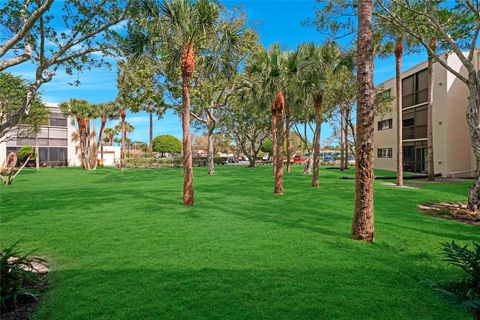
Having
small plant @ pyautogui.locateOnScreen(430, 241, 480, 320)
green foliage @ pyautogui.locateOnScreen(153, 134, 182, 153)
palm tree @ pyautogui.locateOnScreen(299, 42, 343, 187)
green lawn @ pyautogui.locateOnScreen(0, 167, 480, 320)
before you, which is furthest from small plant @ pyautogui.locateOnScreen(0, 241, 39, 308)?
green foliage @ pyautogui.locateOnScreen(153, 134, 182, 153)

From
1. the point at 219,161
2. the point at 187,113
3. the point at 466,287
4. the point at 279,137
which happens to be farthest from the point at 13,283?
the point at 219,161

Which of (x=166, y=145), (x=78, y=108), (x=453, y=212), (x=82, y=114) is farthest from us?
(x=166, y=145)

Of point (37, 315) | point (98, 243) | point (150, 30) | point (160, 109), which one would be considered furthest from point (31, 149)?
point (37, 315)

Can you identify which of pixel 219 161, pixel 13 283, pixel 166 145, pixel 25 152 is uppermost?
pixel 166 145

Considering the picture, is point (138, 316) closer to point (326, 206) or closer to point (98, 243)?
point (98, 243)

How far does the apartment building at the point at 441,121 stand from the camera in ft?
79.2

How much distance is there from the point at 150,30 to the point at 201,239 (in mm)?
7359

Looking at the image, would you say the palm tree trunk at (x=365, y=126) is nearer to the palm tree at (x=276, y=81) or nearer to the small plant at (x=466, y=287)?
the small plant at (x=466, y=287)

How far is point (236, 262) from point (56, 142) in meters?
51.9

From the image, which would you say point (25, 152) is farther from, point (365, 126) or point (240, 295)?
point (240, 295)

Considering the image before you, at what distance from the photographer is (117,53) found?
909cm

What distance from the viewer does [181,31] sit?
1057 cm

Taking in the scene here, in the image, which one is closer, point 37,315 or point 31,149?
point 37,315

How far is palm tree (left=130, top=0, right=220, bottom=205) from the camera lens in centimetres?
1002
